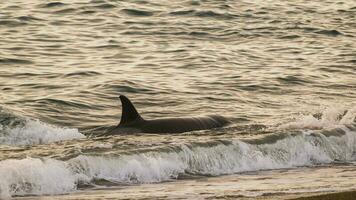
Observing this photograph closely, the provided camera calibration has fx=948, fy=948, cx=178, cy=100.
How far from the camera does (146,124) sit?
18.0 metres

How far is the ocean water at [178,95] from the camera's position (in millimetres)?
14344

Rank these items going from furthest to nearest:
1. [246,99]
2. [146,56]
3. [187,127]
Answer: [146,56]
[246,99]
[187,127]

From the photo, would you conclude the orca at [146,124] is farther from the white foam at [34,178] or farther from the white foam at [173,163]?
the white foam at [34,178]

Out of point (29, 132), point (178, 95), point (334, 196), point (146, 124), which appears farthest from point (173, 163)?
point (178, 95)

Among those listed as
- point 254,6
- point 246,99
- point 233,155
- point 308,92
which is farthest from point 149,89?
point 254,6

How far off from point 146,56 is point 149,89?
456 cm

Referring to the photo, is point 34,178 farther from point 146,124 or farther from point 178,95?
point 178,95

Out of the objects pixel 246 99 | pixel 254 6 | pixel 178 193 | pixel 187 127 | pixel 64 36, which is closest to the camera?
pixel 178 193

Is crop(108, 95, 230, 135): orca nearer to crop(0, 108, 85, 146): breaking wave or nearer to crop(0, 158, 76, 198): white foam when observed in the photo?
crop(0, 108, 85, 146): breaking wave

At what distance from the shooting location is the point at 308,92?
24047 millimetres

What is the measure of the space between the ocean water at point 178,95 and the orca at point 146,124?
353 mm

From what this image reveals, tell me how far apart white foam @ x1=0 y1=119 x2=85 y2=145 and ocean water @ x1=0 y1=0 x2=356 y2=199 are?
0.13 ft

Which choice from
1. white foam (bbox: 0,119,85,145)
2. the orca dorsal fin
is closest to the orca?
the orca dorsal fin

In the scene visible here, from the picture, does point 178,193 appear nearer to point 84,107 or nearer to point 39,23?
point 84,107
